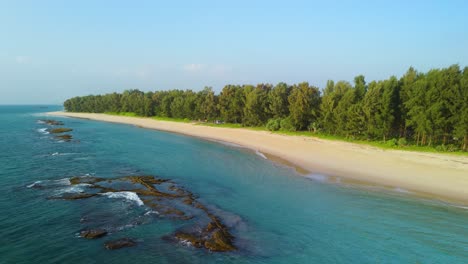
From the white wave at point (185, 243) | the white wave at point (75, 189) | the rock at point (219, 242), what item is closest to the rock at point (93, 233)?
the white wave at point (185, 243)

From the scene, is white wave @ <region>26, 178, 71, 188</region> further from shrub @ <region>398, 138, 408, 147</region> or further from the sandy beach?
shrub @ <region>398, 138, 408, 147</region>

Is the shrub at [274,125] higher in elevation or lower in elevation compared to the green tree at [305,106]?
lower

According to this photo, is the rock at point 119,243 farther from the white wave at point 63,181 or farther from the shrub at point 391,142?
the shrub at point 391,142

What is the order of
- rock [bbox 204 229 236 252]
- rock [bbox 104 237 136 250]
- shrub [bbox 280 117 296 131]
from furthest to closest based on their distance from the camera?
shrub [bbox 280 117 296 131]
rock [bbox 204 229 236 252]
rock [bbox 104 237 136 250]

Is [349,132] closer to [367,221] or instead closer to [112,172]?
[367,221]

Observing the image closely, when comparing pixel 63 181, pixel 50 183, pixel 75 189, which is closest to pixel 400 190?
pixel 75 189

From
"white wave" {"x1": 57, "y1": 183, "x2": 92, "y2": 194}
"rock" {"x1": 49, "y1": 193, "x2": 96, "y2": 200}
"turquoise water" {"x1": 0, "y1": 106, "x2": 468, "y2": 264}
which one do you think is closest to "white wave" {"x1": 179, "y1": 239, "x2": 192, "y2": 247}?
"turquoise water" {"x1": 0, "y1": 106, "x2": 468, "y2": 264}

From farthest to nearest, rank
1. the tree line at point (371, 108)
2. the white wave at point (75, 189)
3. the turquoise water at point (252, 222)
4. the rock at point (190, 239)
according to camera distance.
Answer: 1. the tree line at point (371, 108)
2. the white wave at point (75, 189)
3. the rock at point (190, 239)
4. the turquoise water at point (252, 222)
